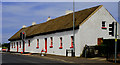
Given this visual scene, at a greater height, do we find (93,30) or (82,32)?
(93,30)

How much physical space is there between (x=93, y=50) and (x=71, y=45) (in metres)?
3.77

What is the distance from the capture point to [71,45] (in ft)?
88.8

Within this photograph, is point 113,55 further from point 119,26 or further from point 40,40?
point 40,40

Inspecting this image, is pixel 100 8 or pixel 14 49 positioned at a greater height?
pixel 100 8

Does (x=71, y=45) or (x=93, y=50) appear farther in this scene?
(x=71, y=45)

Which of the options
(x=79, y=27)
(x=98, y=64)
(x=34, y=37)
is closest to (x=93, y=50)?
(x=79, y=27)

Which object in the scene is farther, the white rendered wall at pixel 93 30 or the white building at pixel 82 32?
the white building at pixel 82 32

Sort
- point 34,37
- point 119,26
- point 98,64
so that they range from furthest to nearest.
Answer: point 34,37, point 119,26, point 98,64

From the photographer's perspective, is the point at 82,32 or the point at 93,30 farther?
the point at 93,30

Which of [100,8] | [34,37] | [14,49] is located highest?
[100,8]

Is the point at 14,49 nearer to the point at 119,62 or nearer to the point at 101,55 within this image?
the point at 101,55

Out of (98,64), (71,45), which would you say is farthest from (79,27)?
(98,64)

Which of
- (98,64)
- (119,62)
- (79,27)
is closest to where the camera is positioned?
(98,64)

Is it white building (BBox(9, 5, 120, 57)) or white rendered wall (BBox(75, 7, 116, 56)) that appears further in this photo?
white building (BBox(9, 5, 120, 57))
